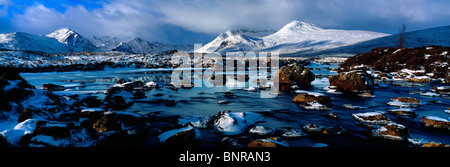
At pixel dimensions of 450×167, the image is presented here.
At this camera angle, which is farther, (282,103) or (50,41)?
(50,41)

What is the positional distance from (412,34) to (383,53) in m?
191

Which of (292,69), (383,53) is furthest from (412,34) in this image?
(292,69)

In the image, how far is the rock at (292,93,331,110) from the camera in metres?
9.37

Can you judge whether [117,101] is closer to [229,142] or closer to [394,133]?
[229,142]

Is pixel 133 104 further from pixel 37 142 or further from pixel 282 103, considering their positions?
pixel 282 103

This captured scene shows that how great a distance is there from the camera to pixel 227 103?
36.0 feet

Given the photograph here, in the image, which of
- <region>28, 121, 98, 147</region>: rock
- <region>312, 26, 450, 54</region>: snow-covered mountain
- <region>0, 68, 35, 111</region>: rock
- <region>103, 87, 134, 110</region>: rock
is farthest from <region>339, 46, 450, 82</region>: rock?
<region>312, 26, 450, 54</region>: snow-covered mountain

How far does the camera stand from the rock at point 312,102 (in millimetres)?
9369

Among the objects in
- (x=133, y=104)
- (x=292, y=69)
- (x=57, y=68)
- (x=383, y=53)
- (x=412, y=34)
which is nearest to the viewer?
(x=133, y=104)

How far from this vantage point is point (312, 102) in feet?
32.3

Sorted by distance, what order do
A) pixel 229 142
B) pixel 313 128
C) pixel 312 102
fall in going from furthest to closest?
pixel 312 102
pixel 313 128
pixel 229 142

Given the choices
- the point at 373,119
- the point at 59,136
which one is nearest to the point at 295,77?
the point at 373,119
